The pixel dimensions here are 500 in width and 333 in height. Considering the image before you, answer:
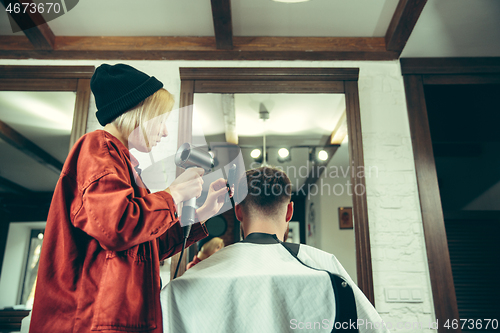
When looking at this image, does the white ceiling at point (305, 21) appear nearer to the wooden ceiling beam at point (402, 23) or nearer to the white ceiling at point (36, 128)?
the wooden ceiling beam at point (402, 23)

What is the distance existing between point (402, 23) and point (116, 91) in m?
1.80

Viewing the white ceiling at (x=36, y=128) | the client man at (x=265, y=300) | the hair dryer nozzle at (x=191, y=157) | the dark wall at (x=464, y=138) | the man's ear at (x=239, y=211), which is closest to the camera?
the client man at (x=265, y=300)

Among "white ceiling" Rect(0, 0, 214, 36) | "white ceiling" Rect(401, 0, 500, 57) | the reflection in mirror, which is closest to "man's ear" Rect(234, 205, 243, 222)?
the reflection in mirror

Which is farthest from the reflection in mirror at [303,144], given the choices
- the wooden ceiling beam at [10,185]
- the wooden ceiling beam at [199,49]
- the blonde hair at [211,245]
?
the wooden ceiling beam at [10,185]

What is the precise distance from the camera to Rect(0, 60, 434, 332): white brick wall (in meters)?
2.02

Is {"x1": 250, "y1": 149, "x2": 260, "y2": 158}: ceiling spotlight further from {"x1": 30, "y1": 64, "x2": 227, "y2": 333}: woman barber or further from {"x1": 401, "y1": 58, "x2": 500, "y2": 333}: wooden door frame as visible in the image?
{"x1": 30, "y1": 64, "x2": 227, "y2": 333}: woman barber

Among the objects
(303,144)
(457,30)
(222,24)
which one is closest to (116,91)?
(222,24)

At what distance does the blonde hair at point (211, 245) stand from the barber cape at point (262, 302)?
2.60ft

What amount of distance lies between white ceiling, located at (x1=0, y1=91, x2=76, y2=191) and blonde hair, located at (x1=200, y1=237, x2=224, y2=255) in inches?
38.6

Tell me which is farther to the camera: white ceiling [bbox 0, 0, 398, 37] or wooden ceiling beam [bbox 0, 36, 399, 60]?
wooden ceiling beam [bbox 0, 36, 399, 60]

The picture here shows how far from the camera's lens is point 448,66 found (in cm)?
240

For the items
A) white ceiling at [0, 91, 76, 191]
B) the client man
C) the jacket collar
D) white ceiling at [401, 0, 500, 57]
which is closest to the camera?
the client man

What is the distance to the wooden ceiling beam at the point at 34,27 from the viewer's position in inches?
82.5

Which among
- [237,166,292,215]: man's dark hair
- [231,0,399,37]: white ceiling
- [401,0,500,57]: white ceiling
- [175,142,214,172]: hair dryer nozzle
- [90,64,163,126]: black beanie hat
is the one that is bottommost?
[237,166,292,215]: man's dark hair
